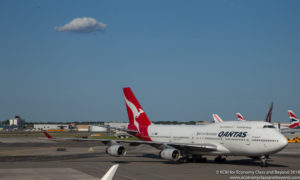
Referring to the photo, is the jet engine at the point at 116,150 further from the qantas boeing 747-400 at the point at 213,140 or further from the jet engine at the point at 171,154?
the jet engine at the point at 171,154

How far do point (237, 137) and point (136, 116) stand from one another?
15.8 metres

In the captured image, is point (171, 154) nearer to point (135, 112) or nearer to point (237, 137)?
point (237, 137)

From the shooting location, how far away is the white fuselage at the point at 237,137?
108 ft

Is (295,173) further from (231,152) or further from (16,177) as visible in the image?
(16,177)

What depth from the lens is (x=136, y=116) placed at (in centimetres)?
4684

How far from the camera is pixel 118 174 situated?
29.1 meters

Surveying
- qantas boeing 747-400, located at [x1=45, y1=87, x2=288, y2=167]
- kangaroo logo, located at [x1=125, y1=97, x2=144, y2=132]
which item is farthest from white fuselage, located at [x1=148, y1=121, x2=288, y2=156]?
kangaroo logo, located at [x1=125, y1=97, x2=144, y2=132]

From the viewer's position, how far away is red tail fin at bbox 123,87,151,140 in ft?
152

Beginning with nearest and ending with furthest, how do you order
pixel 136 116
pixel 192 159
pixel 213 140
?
pixel 213 140, pixel 192 159, pixel 136 116

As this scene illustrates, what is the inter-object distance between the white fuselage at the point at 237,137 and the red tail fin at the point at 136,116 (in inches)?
189

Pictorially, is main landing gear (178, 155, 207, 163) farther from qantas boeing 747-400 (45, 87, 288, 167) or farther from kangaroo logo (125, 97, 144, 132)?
kangaroo logo (125, 97, 144, 132)

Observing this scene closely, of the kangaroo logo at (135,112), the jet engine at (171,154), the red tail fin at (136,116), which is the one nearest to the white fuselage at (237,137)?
the jet engine at (171,154)

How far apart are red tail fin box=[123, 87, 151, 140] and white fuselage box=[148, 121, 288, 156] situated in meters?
4.81

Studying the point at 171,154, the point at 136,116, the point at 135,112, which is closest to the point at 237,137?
the point at 171,154
